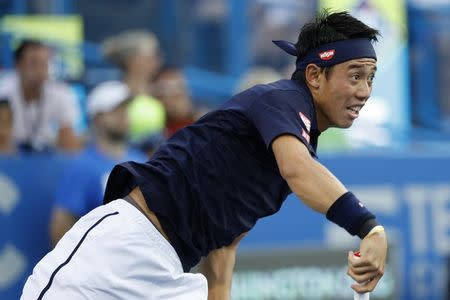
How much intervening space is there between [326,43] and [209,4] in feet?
25.3

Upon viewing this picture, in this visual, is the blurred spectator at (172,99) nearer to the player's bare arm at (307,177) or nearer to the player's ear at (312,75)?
the player's ear at (312,75)

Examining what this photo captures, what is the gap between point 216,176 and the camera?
15.3 feet

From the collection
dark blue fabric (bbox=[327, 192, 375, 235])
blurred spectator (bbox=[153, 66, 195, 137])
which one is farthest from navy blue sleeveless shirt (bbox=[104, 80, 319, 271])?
blurred spectator (bbox=[153, 66, 195, 137])

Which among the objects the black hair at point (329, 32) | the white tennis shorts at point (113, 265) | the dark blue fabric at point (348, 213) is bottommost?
the white tennis shorts at point (113, 265)

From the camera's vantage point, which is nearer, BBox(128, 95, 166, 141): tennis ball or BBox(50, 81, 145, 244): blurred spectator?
BBox(50, 81, 145, 244): blurred spectator

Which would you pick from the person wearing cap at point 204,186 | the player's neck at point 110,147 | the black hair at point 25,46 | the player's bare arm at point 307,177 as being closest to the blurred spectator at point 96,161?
the player's neck at point 110,147

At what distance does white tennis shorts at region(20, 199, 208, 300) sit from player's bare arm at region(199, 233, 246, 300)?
394mm

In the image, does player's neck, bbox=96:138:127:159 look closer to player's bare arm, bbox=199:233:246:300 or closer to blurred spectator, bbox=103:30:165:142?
blurred spectator, bbox=103:30:165:142

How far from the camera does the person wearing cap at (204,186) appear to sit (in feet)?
14.9

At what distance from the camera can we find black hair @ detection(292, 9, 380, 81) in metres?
4.64

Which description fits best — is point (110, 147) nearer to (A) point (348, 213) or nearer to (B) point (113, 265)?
(B) point (113, 265)

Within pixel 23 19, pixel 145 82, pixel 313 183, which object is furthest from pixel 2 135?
pixel 313 183

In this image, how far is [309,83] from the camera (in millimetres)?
4699

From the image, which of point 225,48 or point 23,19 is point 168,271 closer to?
point 23,19
